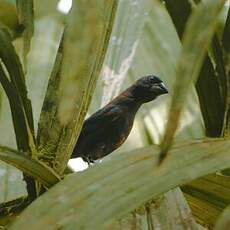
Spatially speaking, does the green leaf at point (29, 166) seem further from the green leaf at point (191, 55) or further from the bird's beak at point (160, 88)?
the bird's beak at point (160, 88)

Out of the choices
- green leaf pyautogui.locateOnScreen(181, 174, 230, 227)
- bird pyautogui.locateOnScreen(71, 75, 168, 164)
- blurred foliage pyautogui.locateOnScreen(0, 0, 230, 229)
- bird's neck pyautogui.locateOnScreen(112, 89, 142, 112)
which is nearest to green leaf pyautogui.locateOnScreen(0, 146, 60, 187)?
blurred foliage pyautogui.locateOnScreen(0, 0, 230, 229)

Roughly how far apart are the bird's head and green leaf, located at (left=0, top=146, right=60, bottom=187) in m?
1.23

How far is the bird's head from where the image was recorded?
191cm

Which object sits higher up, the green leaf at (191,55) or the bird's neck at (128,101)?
the bird's neck at (128,101)

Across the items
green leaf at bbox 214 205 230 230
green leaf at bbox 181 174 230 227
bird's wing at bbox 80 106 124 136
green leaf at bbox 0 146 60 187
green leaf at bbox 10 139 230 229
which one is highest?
bird's wing at bbox 80 106 124 136

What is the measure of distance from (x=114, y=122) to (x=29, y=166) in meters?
1.31

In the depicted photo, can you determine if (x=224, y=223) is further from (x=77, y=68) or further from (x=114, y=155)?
(x=114, y=155)

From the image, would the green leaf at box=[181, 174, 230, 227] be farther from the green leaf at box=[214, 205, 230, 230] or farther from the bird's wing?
the bird's wing

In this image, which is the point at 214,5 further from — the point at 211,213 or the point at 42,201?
the point at 211,213

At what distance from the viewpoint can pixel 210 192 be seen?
2.50ft

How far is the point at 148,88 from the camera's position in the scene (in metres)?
1.90

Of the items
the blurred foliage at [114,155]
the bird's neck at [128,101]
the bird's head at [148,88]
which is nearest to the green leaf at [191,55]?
the blurred foliage at [114,155]

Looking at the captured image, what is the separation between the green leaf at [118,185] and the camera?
0.53 m

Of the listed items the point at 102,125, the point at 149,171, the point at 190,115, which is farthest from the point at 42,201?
the point at 102,125
